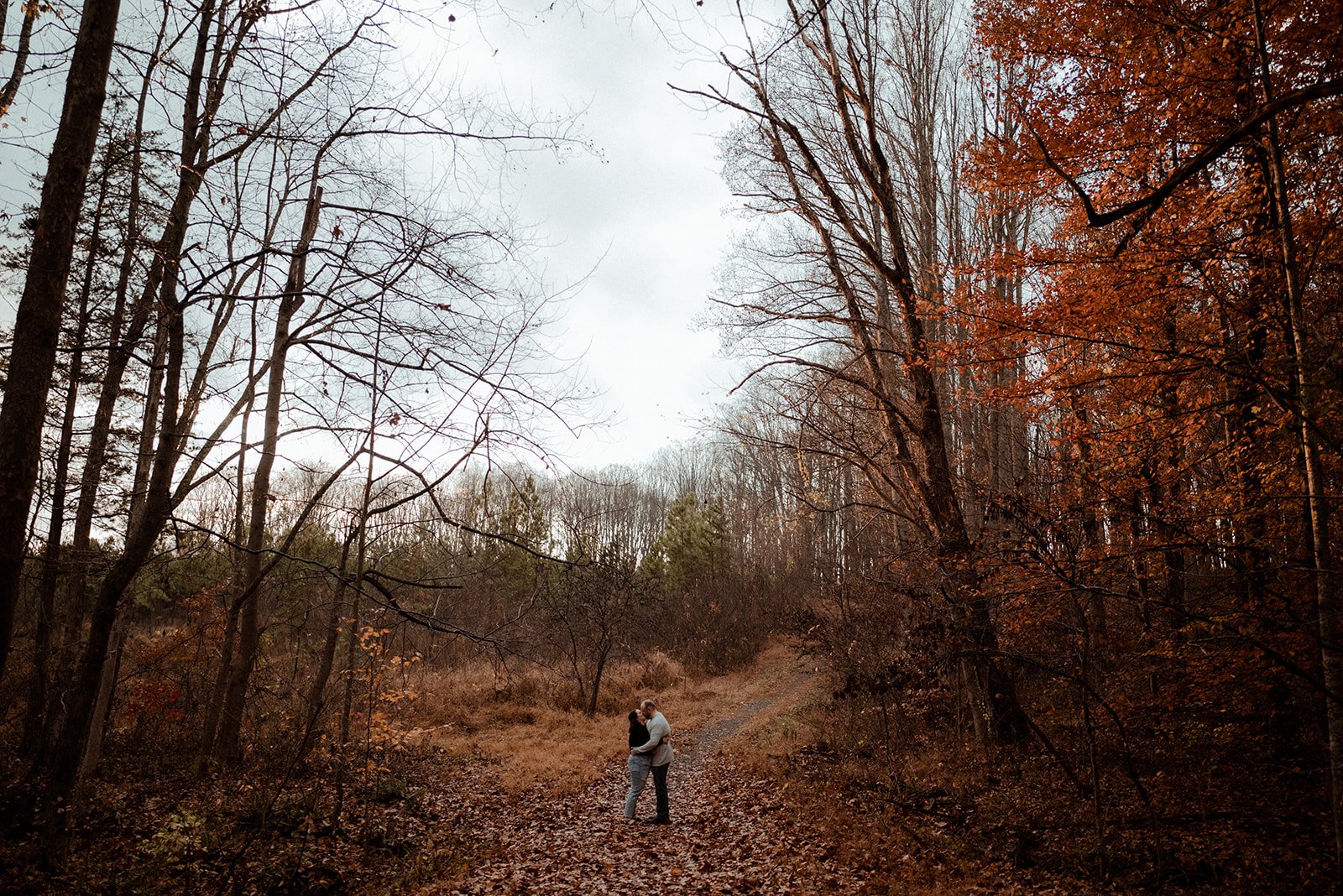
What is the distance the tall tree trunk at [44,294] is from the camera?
3158 mm

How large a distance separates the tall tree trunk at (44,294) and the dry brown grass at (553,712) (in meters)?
9.06

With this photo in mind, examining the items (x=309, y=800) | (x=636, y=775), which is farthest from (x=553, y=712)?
(x=309, y=800)

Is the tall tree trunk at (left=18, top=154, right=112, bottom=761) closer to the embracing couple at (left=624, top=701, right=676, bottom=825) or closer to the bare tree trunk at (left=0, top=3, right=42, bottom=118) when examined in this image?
the bare tree trunk at (left=0, top=3, right=42, bottom=118)

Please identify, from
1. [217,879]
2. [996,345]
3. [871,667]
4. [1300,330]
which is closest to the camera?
[1300,330]

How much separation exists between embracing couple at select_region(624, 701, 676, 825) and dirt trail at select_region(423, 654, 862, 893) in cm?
23

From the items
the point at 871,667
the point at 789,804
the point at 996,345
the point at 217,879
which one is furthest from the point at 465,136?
the point at 871,667

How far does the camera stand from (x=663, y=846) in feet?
26.5

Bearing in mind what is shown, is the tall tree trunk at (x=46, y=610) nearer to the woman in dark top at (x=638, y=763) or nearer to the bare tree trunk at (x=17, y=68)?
the bare tree trunk at (x=17, y=68)

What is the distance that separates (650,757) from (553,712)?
8178 mm

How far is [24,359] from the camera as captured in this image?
130 inches

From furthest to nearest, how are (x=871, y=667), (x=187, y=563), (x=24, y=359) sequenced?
(x=187, y=563)
(x=871, y=667)
(x=24, y=359)

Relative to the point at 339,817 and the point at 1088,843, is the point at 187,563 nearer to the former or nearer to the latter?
the point at 339,817

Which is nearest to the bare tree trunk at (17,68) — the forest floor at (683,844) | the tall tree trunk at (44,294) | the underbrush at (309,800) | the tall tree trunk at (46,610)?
the tall tree trunk at (44,294)

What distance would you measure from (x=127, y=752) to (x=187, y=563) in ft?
12.7
